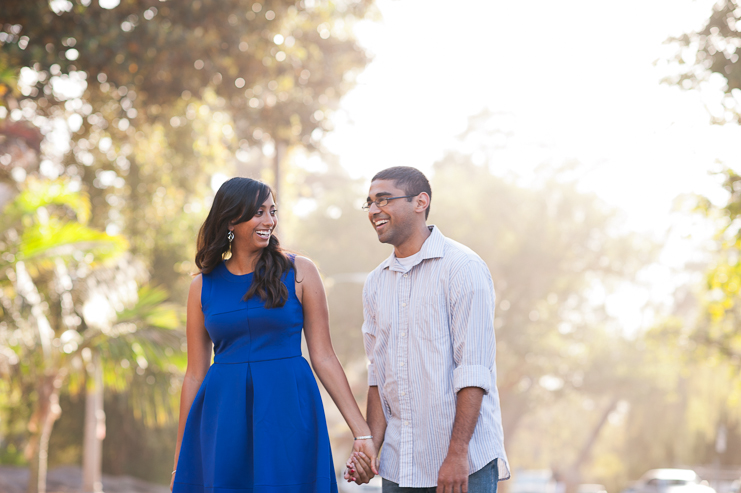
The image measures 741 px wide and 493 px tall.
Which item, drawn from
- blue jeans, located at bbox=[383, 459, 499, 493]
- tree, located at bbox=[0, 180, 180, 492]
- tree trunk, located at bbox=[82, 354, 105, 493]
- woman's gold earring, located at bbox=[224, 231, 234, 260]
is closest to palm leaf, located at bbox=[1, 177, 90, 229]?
tree, located at bbox=[0, 180, 180, 492]

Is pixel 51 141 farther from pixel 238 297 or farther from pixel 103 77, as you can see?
pixel 238 297

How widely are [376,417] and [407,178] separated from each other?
1.12 metres

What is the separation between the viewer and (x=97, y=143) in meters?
15.9

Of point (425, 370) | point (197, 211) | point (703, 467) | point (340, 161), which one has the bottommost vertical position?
point (703, 467)

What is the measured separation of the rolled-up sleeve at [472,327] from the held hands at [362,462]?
488mm

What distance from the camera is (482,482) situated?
11.8 ft

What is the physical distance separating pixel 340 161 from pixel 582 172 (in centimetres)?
1869

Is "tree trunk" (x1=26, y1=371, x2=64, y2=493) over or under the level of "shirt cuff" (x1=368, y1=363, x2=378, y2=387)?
under

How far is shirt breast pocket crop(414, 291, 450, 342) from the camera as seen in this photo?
374cm

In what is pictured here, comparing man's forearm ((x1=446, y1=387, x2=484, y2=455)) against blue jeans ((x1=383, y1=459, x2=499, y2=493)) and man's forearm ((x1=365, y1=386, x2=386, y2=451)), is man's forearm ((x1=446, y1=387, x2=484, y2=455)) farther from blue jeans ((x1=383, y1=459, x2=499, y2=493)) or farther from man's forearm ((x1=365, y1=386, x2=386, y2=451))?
man's forearm ((x1=365, y1=386, x2=386, y2=451))

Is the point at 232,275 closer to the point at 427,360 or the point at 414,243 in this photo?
the point at 414,243

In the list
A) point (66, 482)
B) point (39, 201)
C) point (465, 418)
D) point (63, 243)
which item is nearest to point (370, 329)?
point (465, 418)

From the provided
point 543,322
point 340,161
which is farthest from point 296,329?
point 340,161

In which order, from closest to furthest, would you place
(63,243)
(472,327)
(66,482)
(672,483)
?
(472,327) < (63,243) < (66,482) < (672,483)
